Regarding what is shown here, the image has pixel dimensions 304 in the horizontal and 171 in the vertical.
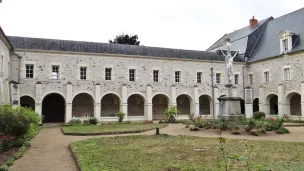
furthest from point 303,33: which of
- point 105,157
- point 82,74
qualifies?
point 105,157

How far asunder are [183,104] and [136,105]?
4.97 m

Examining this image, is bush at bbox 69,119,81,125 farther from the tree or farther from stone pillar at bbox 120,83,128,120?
the tree

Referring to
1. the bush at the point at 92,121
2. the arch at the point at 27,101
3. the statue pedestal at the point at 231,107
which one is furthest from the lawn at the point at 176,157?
the arch at the point at 27,101

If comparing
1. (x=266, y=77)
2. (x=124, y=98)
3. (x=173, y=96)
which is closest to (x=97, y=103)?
(x=124, y=98)

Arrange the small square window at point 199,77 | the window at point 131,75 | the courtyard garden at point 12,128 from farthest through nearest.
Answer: the small square window at point 199,77
the window at point 131,75
the courtyard garden at point 12,128

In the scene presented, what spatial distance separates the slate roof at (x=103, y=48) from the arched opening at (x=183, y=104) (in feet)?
13.8

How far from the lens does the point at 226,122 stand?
1462 cm

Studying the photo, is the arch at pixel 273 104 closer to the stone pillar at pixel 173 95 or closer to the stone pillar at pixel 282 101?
the stone pillar at pixel 282 101

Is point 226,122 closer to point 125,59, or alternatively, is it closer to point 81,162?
point 81,162

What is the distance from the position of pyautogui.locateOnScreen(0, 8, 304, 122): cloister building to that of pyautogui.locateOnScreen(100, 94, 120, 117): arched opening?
0.09 ft

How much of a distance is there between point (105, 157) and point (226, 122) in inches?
346

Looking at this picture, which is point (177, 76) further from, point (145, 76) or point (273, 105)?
point (273, 105)

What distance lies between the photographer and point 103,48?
24.7 m

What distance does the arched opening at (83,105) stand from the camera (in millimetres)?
24688
